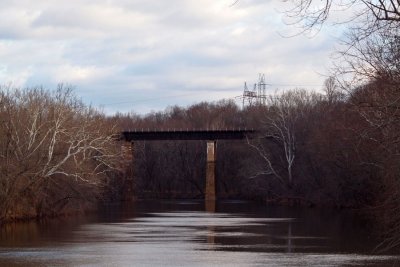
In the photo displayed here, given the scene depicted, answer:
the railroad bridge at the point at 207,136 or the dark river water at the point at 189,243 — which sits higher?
the railroad bridge at the point at 207,136

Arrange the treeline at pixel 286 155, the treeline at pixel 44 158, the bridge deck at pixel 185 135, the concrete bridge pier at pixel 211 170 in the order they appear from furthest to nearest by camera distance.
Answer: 1. the concrete bridge pier at pixel 211 170
2. the bridge deck at pixel 185 135
3. the treeline at pixel 44 158
4. the treeline at pixel 286 155

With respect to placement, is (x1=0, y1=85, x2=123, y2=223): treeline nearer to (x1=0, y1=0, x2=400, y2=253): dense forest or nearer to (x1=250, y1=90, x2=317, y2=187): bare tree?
(x1=0, y1=0, x2=400, y2=253): dense forest

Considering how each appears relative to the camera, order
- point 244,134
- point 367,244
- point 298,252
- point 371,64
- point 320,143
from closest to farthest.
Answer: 1. point 371,64
2. point 298,252
3. point 367,244
4. point 320,143
5. point 244,134

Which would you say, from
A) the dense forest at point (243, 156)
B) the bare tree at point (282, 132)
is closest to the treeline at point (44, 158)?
the dense forest at point (243, 156)

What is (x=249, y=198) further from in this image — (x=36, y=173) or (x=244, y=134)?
(x=36, y=173)

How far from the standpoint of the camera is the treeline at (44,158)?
55.4m

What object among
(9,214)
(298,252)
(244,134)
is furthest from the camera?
(244,134)

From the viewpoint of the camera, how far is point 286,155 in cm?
9300

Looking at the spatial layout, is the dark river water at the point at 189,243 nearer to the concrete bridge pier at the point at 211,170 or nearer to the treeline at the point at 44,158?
the treeline at the point at 44,158

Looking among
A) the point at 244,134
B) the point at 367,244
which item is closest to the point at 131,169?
the point at 244,134

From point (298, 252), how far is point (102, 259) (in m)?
9.10

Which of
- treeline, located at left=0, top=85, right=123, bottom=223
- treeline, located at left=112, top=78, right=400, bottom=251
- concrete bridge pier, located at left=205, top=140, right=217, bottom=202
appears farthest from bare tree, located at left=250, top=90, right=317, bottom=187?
treeline, located at left=0, top=85, right=123, bottom=223

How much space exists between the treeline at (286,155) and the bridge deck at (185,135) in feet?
9.58

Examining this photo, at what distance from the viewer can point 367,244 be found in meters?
38.4
